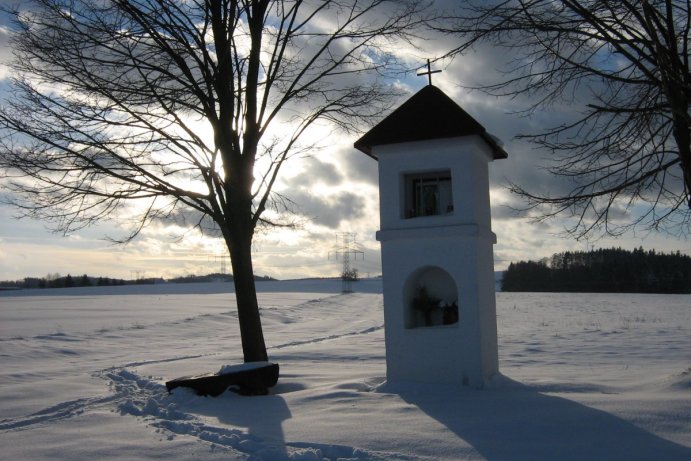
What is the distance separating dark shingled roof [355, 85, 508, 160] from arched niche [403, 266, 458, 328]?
2309mm

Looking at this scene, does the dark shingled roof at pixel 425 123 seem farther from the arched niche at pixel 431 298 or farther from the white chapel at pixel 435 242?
the arched niche at pixel 431 298

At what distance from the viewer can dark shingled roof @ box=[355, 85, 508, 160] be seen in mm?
10805

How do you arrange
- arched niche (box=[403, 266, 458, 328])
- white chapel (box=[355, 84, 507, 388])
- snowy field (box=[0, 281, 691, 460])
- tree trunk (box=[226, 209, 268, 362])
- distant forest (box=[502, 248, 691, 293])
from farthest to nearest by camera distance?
1. distant forest (box=[502, 248, 691, 293])
2. tree trunk (box=[226, 209, 268, 362])
3. arched niche (box=[403, 266, 458, 328])
4. white chapel (box=[355, 84, 507, 388])
5. snowy field (box=[0, 281, 691, 460])

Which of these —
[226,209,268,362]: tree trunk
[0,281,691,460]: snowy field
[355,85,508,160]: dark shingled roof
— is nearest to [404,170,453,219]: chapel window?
[355,85,508,160]: dark shingled roof

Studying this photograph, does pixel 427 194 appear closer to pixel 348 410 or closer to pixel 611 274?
pixel 348 410

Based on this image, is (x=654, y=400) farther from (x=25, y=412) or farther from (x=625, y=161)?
(x=25, y=412)

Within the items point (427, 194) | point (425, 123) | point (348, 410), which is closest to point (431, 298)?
point (427, 194)

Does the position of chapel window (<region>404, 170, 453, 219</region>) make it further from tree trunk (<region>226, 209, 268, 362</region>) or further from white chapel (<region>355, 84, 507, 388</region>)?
tree trunk (<region>226, 209, 268, 362</region>)

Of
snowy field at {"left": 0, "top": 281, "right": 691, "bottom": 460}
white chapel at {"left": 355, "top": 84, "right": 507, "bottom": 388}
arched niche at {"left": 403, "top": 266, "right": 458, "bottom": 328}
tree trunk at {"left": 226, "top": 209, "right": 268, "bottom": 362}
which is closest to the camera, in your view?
snowy field at {"left": 0, "top": 281, "right": 691, "bottom": 460}

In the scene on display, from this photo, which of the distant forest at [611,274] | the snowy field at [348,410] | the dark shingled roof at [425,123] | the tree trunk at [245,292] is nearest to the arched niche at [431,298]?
the snowy field at [348,410]

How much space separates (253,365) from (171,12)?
6.55 m

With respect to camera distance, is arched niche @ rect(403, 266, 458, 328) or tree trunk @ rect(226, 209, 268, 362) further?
tree trunk @ rect(226, 209, 268, 362)

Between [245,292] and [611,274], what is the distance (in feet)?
267

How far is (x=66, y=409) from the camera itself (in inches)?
399
